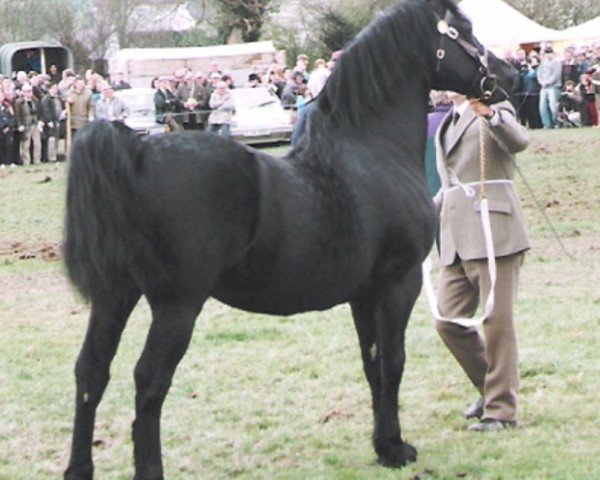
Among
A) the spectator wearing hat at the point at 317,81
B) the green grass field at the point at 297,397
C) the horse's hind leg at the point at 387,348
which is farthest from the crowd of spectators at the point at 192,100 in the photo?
the horse's hind leg at the point at 387,348

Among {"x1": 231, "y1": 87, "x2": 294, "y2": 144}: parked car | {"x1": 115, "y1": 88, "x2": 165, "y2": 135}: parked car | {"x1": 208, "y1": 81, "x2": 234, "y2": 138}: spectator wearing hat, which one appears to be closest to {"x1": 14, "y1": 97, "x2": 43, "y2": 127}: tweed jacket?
{"x1": 115, "y1": 88, "x2": 165, "y2": 135}: parked car

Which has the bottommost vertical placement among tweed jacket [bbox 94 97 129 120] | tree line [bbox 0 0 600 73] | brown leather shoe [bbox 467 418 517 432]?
tree line [bbox 0 0 600 73]

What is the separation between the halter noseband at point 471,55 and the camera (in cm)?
700

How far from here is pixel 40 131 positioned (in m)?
30.2

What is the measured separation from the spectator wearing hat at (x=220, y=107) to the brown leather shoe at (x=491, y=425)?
2322cm

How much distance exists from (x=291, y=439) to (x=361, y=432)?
413 mm

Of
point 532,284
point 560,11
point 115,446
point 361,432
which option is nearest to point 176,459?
point 115,446

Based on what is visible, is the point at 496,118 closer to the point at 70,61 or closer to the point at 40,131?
the point at 40,131

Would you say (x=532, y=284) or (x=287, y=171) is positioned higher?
(x=287, y=171)

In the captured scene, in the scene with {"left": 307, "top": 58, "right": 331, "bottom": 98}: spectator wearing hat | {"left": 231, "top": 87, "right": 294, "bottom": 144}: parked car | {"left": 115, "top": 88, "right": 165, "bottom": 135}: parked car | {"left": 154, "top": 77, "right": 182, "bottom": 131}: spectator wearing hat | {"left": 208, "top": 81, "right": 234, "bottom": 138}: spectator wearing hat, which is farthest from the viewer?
{"left": 154, "top": 77, "right": 182, "bottom": 131}: spectator wearing hat

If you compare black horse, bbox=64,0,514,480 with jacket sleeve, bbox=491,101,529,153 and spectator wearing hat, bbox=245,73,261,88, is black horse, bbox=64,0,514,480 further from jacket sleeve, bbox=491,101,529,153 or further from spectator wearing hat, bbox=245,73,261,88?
spectator wearing hat, bbox=245,73,261,88

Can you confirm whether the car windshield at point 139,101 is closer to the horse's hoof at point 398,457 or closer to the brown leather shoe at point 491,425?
the brown leather shoe at point 491,425

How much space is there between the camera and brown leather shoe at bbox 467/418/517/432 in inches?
293

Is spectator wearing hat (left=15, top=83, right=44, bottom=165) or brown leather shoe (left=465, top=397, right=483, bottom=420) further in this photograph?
spectator wearing hat (left=15, top=83, right=44, bottom=165)
